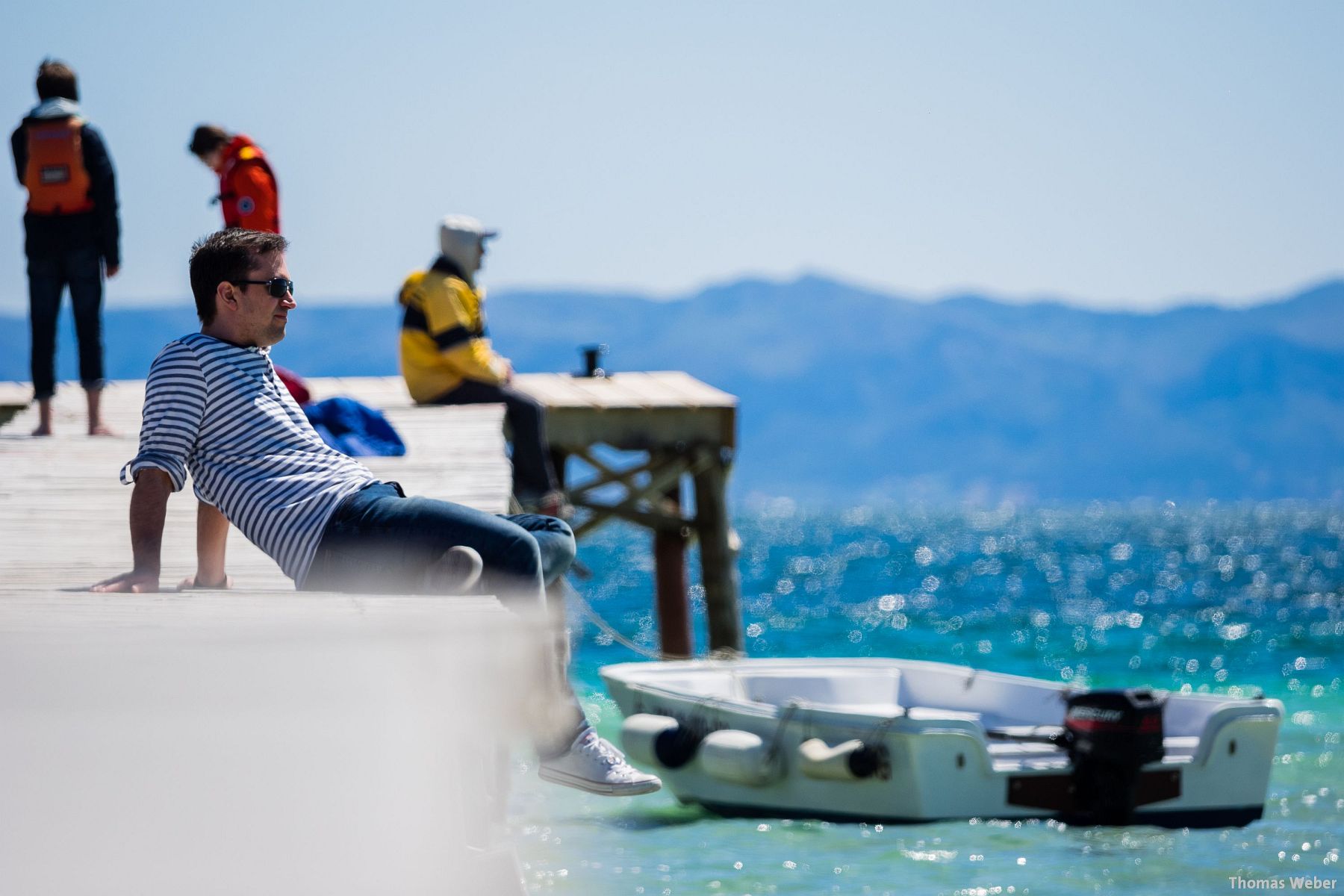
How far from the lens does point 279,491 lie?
149 inches

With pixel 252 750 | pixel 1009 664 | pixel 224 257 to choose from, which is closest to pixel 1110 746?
pixel 224 257

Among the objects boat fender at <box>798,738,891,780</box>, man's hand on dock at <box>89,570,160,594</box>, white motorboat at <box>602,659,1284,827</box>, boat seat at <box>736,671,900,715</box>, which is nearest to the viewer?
man's hand on dock at <box>89,570,160,594</box>

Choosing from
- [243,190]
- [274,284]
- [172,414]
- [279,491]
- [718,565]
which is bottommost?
[718,565]

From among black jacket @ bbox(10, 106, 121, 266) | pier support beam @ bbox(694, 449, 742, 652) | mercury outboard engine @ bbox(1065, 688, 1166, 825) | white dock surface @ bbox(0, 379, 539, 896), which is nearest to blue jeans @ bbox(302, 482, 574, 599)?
white dock surface @ bbox(0, 379, 539, 896)

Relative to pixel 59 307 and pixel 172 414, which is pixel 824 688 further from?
pixel 172 414

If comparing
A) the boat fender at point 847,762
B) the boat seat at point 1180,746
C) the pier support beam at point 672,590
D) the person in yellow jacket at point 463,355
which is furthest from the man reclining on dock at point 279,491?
the pier support beam at point 672,590

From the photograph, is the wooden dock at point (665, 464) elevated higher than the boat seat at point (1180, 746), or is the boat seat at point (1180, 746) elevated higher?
the wooden dock at point (665, 464)

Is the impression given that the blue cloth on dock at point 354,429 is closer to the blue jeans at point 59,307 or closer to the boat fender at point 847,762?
the blue jeans at point 59,307

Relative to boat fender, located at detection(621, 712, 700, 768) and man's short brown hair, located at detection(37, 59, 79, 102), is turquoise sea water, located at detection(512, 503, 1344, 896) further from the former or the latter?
man's short brown hair, located at detection(37, 59, 79, 102)

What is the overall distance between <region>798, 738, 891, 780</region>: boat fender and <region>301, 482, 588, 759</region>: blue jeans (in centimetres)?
649

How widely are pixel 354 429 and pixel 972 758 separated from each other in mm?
4843

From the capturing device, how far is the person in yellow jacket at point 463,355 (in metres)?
8.95

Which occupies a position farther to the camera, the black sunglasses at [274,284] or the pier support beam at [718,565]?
the pier support beam at [718,565]

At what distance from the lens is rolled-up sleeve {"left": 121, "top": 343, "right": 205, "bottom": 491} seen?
3.70 m
